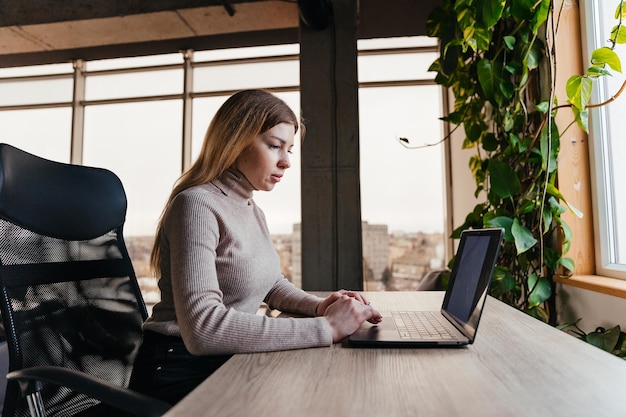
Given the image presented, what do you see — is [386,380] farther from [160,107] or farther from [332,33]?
[160,107]

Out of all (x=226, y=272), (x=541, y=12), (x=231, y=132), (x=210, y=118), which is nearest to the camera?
(x=226, y=272)

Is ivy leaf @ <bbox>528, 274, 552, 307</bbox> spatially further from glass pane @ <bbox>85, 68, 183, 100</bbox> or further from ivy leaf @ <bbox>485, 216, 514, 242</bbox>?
glass pane @ <bbox>85, 68, 183, 100</bbox>

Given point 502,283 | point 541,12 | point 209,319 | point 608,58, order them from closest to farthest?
point 209,319, point 608,58, point 541,12, point 502,283

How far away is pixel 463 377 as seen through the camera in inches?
26.4

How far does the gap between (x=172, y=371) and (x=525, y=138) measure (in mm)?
1704

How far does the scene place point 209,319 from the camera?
2.90 ft

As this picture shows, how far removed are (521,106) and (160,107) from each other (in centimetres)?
373

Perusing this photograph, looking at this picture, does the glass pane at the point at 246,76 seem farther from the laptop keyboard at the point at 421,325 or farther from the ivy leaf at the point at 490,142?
the laptop keyboard at the point at 421,325

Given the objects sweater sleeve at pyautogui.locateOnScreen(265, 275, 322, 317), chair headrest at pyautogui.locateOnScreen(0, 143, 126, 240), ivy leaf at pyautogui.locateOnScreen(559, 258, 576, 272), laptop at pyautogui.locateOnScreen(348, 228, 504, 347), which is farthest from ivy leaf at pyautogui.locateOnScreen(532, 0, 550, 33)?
chair headrest at pyautogui.locateOnScreen(0, 143, 126, 240)

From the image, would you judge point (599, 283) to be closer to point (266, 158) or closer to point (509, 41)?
point (509, 41)

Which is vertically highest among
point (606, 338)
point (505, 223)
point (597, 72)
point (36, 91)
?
point (36, 91)

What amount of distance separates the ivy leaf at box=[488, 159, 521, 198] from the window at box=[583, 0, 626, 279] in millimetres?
300

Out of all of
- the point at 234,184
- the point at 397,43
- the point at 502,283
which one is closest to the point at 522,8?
the point at 502,283

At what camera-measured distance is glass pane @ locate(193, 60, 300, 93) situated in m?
4.49
